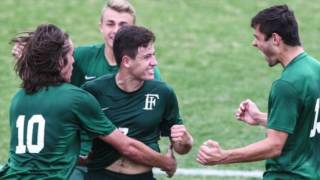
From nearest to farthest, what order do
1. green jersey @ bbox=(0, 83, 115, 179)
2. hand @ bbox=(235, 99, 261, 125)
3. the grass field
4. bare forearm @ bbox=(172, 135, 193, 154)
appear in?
green jersey @ bbox=(0, 83, 115, 179) < bare forearm @ bbox=(172, 135, 193, 154) < hand @ bbox=(235, 99, 261, 125) < the grass field

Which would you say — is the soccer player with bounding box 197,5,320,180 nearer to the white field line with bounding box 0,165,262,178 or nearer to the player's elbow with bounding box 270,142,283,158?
Answer: the player's elbow with bounding box 270,142,283,158

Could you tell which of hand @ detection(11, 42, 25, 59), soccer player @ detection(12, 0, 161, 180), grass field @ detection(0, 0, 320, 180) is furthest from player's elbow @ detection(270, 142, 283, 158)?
grass field @ detection(0, 0, 320, 180)

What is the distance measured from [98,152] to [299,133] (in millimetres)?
1407

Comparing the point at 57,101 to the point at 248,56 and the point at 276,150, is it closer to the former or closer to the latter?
the point at 276,150

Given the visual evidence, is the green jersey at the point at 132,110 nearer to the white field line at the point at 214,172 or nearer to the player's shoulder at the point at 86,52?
Result: the player's shoulder at the point at 86,52

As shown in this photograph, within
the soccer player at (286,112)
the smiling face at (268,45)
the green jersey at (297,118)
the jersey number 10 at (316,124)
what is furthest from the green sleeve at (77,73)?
the jersey number 10 at (316,124)

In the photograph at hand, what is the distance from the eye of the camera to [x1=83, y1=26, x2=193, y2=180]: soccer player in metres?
6.87

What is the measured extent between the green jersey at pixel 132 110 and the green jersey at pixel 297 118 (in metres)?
0.79

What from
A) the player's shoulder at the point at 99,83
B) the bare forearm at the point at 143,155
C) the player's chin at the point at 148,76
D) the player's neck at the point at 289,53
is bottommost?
the bare forearm at the point at 143,155

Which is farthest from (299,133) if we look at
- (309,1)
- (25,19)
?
(309,1)

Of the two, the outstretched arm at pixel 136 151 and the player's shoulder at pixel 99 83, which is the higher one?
the player's shoulder at pixel 99 83

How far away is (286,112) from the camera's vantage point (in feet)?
21.2

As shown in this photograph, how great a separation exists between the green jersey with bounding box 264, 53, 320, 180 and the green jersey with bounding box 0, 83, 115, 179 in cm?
121

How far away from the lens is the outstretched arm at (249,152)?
650cm
